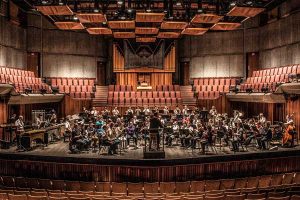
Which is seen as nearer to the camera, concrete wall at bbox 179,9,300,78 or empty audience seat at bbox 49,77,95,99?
concrete wall at bbox 179,9,300,78

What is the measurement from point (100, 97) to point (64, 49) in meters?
3.58

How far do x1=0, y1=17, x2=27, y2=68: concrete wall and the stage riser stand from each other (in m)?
6.98

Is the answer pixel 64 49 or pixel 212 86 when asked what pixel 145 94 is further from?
pixel 64 49

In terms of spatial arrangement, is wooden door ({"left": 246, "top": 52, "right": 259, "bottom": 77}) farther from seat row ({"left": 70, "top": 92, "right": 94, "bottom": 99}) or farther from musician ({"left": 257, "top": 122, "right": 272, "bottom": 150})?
seat row ({"left": 70, "top": 92, "right": 94, "bottom": 99})

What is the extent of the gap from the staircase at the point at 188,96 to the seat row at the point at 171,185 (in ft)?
27.5

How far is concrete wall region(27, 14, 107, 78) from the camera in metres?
16.3

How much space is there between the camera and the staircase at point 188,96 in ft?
50.9

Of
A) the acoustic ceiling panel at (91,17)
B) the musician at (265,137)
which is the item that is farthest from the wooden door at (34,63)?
the musician at (265,137)

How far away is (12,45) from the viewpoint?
572 inches

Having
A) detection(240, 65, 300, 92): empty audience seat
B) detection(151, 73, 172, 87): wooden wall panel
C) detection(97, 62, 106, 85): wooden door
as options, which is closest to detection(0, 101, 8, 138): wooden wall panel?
detection(97, 62, 106, 85): wooden door

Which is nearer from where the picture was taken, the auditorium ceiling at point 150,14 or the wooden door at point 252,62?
the auditorium ceiling at point 150,14

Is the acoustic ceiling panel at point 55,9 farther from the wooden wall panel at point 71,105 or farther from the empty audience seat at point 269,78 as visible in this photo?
the empty audience seat at point 269,78

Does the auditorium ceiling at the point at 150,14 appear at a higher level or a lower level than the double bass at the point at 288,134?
higher

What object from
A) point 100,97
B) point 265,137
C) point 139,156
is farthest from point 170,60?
point 139,156
